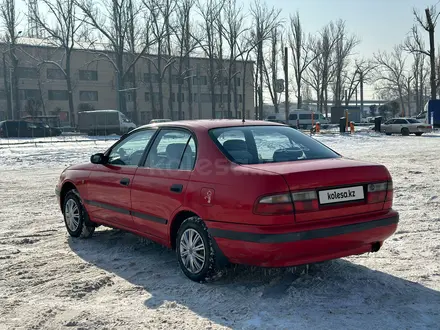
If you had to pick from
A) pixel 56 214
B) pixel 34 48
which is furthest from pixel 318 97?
pixel 56 214

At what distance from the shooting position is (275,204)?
12.6ft

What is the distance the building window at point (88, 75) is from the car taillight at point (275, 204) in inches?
2875

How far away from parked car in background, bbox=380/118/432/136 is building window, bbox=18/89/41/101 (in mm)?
49756

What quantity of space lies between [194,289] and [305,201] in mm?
1291

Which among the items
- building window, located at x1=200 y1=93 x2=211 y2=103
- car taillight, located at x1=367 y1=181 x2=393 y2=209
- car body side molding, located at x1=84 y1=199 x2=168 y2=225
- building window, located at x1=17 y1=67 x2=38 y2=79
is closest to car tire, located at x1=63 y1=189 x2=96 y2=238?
car body side molding, located at x1=84 y1=199 x2=168 y2=225

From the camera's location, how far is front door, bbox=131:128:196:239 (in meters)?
4.59

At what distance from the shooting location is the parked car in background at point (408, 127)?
3388cm

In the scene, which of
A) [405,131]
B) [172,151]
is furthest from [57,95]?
[172,151]

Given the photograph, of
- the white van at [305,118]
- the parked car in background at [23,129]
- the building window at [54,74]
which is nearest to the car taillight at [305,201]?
the parked car in background at [23,129]

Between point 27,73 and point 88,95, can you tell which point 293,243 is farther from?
point 88,95

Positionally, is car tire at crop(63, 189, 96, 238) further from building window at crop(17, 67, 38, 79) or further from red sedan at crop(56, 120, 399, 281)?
building window at crop(17, 67, 38, 79)

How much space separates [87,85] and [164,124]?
234 ft

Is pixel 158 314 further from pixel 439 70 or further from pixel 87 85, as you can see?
pixel 87 85

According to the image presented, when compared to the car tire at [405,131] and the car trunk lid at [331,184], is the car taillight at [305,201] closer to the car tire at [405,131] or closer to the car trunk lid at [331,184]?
the car trunk lid at [331,184]
